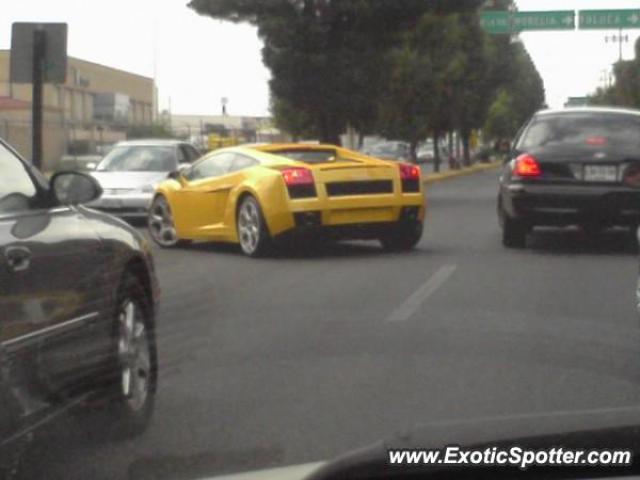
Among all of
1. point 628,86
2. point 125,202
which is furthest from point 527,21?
point 125,202

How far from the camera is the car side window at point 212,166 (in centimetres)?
1728

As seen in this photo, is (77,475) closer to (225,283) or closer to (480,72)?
(225,283)

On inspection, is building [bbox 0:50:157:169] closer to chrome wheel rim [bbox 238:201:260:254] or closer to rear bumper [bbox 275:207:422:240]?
chrome wheel rim [bbox 238:201:260:254]

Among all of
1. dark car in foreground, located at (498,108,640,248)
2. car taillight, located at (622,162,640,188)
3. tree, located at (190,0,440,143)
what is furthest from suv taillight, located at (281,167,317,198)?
tree, located at (190,0,440,143)

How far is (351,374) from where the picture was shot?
8.84 metres

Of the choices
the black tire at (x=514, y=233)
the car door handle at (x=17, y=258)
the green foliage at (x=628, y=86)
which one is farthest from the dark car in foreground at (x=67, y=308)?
the green foliage at (x=628, y=86)

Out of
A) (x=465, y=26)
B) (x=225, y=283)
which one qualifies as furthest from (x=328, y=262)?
(x=465, y=26)

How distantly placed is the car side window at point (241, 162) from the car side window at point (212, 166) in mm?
75

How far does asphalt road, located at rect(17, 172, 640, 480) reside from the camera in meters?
7.03

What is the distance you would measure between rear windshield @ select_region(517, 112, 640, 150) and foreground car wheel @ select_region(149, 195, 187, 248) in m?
4.20

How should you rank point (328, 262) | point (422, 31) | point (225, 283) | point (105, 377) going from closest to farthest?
point (105, 377) → point (225, 283) → point (328, 262) → point (422, 31)

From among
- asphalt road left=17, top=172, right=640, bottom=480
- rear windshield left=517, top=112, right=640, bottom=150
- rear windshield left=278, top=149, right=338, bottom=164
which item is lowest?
asphalt road left=17, top=172, right=640, bottom=480

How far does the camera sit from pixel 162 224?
18203 mm

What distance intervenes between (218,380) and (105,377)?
73.5 inches
